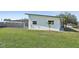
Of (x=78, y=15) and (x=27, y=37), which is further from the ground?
(x=78, y=15)

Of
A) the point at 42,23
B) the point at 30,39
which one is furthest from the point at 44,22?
the point at 30,39

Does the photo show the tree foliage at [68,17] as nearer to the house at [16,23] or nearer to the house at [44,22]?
the house at [44,22]

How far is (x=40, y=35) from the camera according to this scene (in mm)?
3789

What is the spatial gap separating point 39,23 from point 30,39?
23 centimetres

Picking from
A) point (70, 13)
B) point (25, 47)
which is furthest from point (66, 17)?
point (25, 47)

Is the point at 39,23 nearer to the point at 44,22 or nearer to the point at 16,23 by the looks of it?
the point at 44,22

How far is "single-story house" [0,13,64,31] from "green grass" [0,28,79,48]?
0.21 ft

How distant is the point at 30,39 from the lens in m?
3.78

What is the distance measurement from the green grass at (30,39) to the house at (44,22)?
0.24 feet

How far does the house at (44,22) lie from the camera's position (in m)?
3.76
